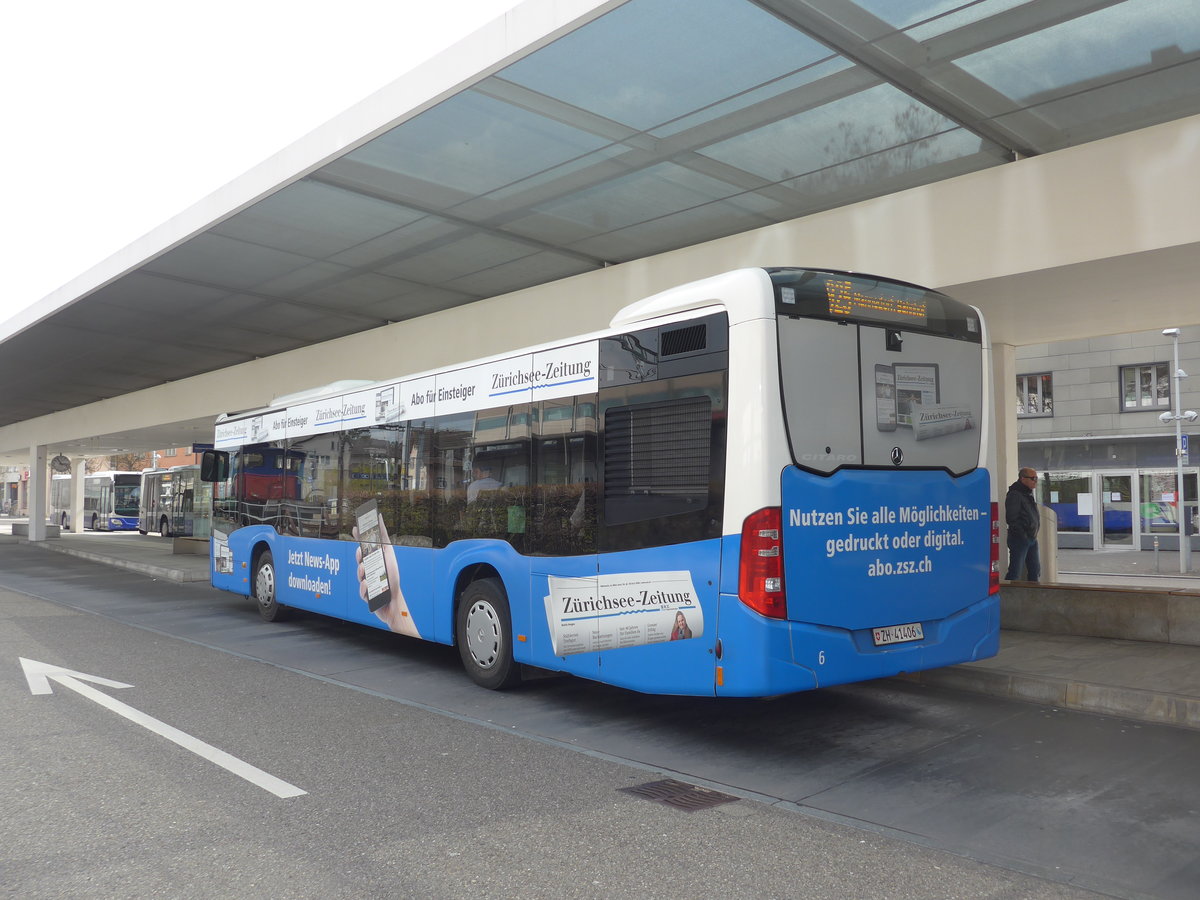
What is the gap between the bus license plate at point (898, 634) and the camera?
604 cm

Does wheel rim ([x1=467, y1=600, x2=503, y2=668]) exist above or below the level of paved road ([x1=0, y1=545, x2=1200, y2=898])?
above

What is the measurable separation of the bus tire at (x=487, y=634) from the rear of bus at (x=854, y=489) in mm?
2614

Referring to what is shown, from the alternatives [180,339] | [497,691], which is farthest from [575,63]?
[180,339]

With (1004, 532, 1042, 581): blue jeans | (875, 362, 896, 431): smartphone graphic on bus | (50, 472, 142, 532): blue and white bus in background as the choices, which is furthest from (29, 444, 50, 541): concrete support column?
(875, 362, 896, 431): smartphone graphic on bus

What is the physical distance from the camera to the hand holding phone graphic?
944 cm

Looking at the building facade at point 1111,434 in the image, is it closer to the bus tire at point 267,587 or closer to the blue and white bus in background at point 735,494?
the bus tire at point 267,587

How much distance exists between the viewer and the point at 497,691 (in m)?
8.09

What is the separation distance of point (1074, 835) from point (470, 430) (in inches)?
222

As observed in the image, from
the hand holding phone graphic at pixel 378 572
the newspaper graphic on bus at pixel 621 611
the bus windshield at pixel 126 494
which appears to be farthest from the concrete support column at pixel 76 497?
the newspaper graphic on bus at pixel 621 611

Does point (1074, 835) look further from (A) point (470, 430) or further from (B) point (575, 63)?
(B) point (575, 63)

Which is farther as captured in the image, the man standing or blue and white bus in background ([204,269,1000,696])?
the man standing

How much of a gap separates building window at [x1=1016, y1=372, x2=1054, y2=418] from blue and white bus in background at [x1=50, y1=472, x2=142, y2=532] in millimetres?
41856

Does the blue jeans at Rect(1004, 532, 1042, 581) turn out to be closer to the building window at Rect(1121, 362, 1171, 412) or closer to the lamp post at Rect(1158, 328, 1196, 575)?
the lamp post at Rect(1158, 328, 1196, 575)

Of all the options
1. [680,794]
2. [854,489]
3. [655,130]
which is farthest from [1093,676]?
[655,130]
